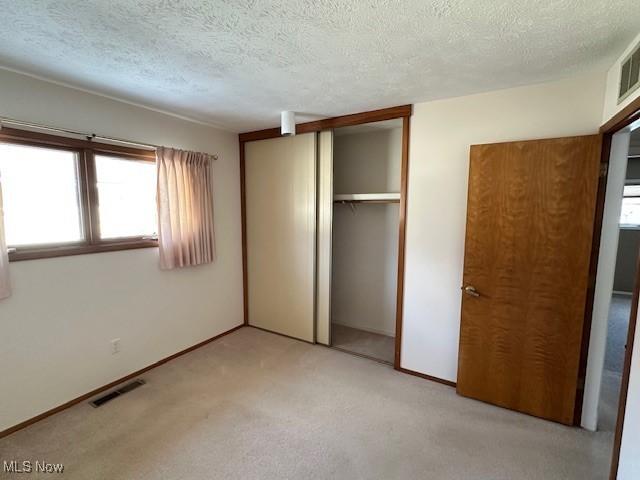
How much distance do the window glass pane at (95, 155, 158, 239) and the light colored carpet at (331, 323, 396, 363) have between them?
2.26m

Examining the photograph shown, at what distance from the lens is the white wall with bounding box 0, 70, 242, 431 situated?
194cm

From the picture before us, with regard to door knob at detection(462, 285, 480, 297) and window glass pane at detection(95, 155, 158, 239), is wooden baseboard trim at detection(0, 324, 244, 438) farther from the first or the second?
door knob at detection(462, 285, 480, 297)

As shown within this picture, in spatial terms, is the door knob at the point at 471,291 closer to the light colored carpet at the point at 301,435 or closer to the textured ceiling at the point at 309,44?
the light colored carpet at the point at 301,435

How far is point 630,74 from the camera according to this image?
1542mm

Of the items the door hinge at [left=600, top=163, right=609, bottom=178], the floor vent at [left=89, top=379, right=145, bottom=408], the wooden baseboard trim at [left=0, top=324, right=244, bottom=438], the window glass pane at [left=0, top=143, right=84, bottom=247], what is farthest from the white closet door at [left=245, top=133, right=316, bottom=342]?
the door hinge at [left=600, top=163, right=609, bottom=178]

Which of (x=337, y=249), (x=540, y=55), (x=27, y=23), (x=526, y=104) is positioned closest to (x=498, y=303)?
(x=526, y=104)

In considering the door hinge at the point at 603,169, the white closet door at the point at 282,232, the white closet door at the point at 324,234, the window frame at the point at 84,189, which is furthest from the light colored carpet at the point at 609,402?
the window frame at the point at 84,189

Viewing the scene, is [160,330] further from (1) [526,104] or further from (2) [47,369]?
(1) [526,104]

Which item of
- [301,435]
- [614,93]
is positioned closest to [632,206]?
[614,93]

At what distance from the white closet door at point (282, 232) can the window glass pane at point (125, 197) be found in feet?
3.70

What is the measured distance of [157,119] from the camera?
2.67m

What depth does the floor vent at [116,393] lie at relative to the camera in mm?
2246

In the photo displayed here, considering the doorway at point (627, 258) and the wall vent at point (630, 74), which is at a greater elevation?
the wall vent at point (630, 74)

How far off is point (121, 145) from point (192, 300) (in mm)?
1592
